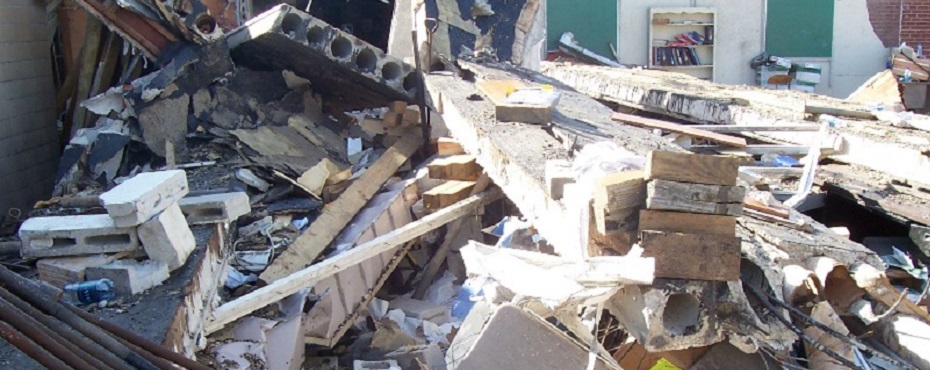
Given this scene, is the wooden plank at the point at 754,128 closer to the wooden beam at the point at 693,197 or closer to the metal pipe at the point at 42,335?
the wooden beam at the point at 693,197

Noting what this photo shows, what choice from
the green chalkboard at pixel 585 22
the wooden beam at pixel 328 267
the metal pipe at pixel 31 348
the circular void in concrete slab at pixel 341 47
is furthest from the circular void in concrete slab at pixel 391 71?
the green chalkboard at pixel 585 22

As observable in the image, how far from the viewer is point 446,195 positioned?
5.60 meters

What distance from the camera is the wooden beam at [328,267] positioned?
405cm

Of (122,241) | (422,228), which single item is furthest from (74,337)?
(422,228)

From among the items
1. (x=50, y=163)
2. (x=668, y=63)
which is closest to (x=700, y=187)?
(x=50, y=163)

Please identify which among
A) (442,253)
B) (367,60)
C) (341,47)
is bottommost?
(442,253)

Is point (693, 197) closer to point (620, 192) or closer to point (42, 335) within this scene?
point (620, 192)

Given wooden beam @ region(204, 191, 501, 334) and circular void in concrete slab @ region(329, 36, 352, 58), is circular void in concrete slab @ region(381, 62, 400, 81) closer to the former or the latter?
circular void in concrete slab @ region(329, 36, 352, 58)

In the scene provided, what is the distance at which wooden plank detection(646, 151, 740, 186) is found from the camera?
287cm

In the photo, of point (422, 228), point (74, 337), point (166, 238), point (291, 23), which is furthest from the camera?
point (291, 23)

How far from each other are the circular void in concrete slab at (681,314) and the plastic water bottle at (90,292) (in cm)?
202

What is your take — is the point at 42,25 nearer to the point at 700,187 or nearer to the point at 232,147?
the point at 232,147

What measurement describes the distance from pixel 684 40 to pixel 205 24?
10.1 meters

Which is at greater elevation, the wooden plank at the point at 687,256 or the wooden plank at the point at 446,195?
the wooden plank at the point at 687,256
